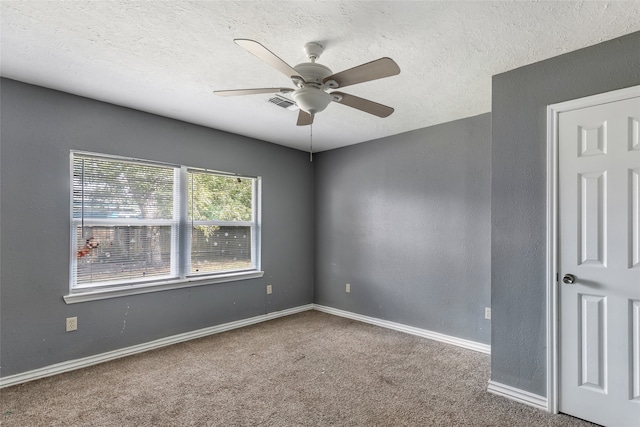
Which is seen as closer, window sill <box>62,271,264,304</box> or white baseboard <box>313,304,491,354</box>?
window sill <box>62,271,264,304</box>

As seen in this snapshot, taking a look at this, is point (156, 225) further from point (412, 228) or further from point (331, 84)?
point (412, 228)

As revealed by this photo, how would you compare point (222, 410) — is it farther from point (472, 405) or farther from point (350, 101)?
point (350, 101)

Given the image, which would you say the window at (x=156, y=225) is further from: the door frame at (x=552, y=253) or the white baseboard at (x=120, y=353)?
the door frame at (x=552, y=253)

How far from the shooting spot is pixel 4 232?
2490 millimetres

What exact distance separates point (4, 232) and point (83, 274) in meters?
0.64

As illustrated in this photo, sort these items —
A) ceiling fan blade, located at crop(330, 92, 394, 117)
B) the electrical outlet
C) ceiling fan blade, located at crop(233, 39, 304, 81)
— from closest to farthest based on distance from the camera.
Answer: ceiling fan blade, located at crop(233, 39, 304, 81) → ceiling fan blade, located at crop(330, 92, 394, 117) → the electrical outlet

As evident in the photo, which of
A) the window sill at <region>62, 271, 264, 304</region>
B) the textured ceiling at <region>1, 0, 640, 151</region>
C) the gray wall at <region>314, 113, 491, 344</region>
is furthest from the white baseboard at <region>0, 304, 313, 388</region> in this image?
the textured ceiling at <region>1, 0, 640, 151</region>

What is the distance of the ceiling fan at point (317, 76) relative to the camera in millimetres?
1574

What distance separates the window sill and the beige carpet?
59cm

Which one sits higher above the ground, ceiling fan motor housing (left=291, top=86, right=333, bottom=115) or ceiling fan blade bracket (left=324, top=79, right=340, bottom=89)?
ceiling fan blade bracket (left=324, top=79, right=340, bottom=89)

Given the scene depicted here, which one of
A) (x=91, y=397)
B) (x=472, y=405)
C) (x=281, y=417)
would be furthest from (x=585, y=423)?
(x=91, y=397)

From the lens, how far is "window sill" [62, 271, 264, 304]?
2812mm

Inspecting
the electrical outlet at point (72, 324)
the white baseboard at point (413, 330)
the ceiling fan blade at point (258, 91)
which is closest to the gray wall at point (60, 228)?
the electrical outlet at point (72, 324)

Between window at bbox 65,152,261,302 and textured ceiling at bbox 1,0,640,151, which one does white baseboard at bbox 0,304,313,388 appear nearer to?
window at bbox 65,152,261,302
